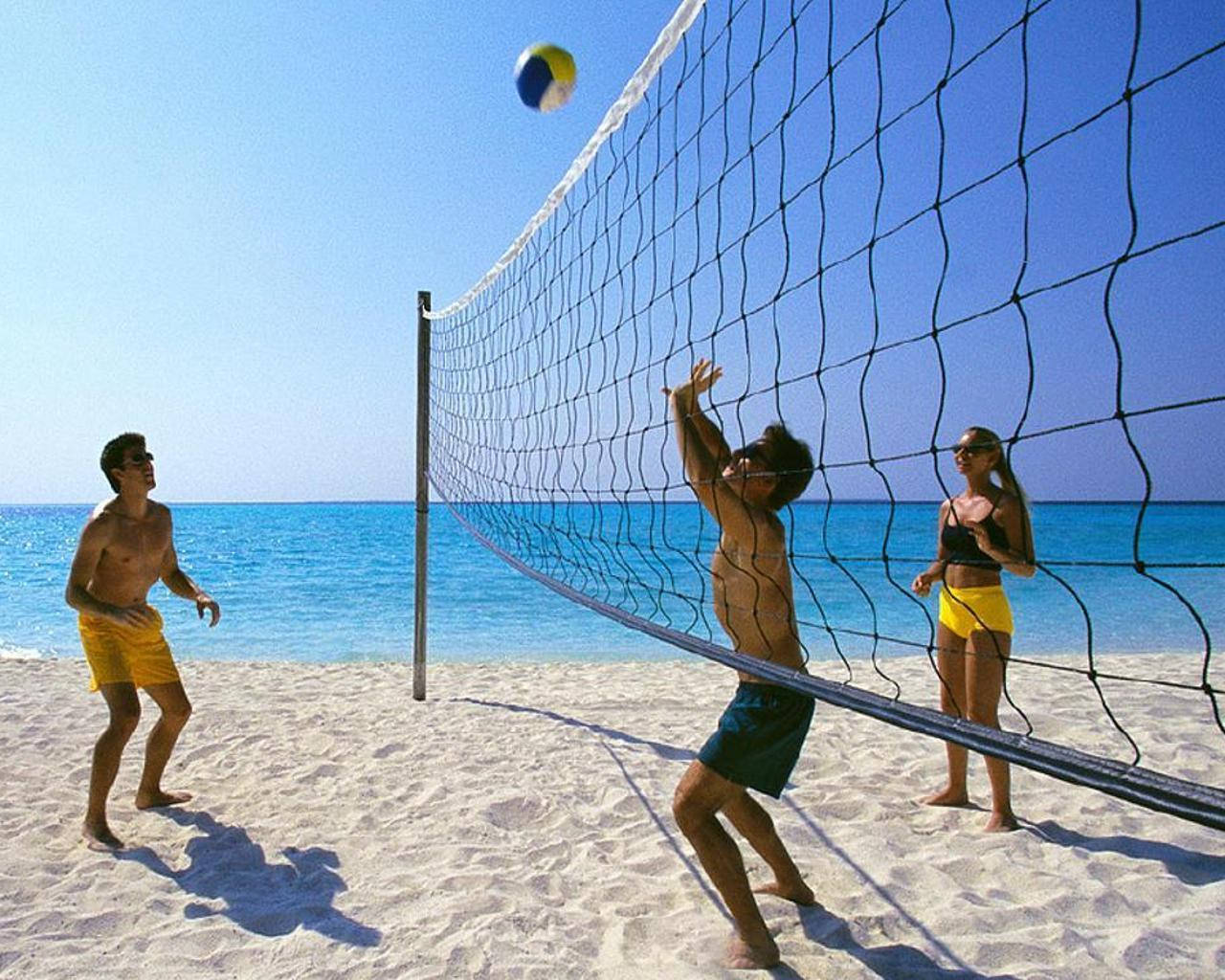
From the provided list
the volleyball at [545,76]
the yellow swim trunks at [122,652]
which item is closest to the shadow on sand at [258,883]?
the yellow swim trunks at [122,652]

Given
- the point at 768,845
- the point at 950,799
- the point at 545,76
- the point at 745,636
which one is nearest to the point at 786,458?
the point at 745,636

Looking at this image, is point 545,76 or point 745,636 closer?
point 745,636

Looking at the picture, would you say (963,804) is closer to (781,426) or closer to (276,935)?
(781,426)

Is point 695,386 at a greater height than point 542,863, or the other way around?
point 695,386

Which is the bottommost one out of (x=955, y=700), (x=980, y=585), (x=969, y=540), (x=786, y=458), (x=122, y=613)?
(x=955, y=700)

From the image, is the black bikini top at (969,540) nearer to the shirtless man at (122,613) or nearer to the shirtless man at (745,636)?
the shirtless man at (745,636)

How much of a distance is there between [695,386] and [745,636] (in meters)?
0.64

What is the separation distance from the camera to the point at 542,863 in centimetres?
300

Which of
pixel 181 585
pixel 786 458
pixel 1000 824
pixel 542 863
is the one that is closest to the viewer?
pixel 786 458

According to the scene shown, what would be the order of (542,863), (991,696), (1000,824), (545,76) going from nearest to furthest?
(542,863), (991,696), (1000,824), (545,76)

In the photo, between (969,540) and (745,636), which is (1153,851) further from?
(745,636)

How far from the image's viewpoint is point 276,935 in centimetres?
253

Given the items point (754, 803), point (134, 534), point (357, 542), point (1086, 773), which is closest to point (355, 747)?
point (134, 534)

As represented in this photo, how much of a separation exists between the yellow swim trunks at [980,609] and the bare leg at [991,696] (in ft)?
0.10
